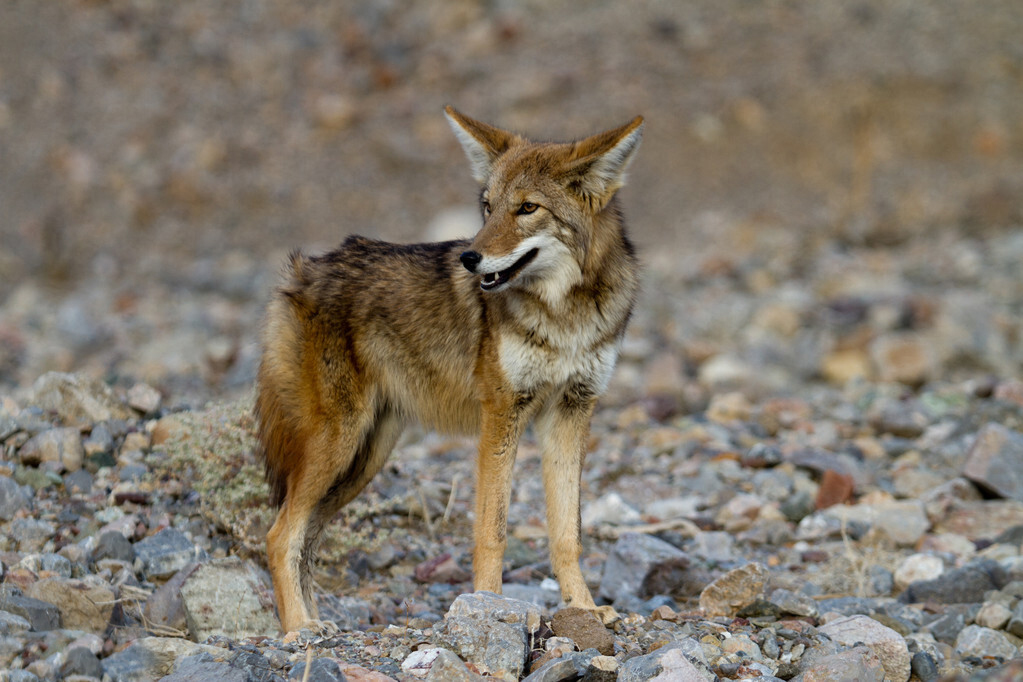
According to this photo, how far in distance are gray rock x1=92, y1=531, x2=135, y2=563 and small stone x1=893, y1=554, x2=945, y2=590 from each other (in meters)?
4.66

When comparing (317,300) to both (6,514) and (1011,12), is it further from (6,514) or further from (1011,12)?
(1011,12)

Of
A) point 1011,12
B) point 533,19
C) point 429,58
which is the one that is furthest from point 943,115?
point 429,58

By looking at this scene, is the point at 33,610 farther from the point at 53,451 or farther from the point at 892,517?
the point at 892,517

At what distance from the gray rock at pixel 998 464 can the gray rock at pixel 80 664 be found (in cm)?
630

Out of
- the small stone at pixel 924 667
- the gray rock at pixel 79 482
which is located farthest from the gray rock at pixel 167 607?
the small stone at pixel 924 667

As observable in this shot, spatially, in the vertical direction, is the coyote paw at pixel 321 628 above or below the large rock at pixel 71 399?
below

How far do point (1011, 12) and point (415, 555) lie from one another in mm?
21191

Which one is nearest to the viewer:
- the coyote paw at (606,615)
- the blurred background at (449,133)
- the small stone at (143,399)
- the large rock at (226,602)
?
the large rock at (226,602)

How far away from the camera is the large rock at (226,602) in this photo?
4.74 metres

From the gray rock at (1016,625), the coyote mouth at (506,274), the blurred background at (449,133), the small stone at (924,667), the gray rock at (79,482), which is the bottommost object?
the small stone at (924,667)

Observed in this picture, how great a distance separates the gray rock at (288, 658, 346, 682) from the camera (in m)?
Answer: 3.92

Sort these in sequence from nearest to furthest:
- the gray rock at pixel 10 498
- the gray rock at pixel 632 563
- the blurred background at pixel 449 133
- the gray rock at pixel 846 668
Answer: the gray rock at pixel 846 668
the gray rock at pixel 10 498
the gray rock at pixel 632 563
the blurred background at pixel 449 133

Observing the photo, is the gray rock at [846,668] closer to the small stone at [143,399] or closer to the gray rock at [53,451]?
the gray rock at [53,451]

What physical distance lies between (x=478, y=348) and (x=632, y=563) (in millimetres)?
1721
